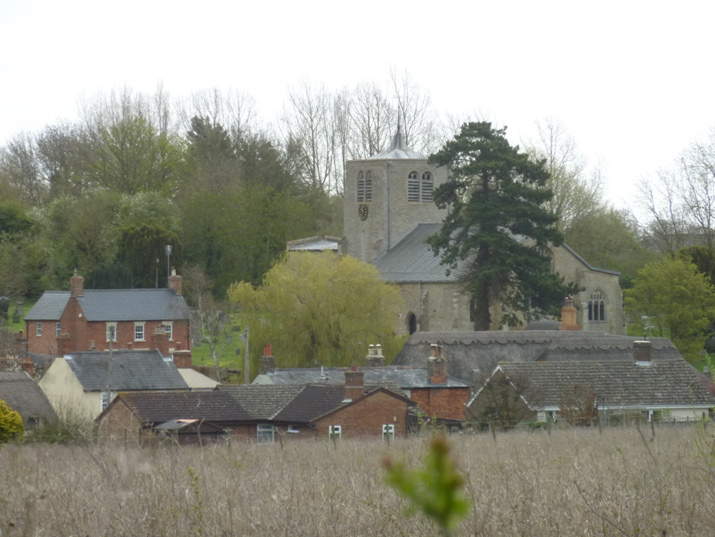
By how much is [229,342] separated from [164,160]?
72.8 feet

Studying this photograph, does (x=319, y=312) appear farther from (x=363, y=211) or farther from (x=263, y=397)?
(x=363, y=211)

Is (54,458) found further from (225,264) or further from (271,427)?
(225,264)

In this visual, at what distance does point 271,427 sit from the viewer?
3027 centimetres

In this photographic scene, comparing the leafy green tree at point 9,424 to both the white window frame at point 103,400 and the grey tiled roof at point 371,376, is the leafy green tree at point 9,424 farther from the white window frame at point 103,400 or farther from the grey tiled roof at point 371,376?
the grey tiled roof at point 371,376

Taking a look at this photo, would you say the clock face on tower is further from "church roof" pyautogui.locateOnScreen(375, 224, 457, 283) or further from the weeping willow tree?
the weeping willow tree

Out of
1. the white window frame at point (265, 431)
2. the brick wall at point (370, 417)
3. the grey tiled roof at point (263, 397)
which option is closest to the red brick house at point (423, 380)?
the grey tiled roof at point (263, 397)

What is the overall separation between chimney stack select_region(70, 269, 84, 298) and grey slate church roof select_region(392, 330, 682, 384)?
17.3m

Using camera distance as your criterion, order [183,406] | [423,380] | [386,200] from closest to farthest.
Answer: [183,406] → [423,380] → [386,200]

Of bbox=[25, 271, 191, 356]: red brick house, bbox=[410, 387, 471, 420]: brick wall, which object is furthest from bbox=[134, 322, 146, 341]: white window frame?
bbox=[410, 387, 471, 420]: brick wall

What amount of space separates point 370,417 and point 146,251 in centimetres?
3481

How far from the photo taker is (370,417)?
29281 mm

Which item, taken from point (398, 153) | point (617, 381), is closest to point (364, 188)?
point (398, 153)

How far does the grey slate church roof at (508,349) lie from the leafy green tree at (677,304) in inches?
268

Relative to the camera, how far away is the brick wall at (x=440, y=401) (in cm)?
3409
